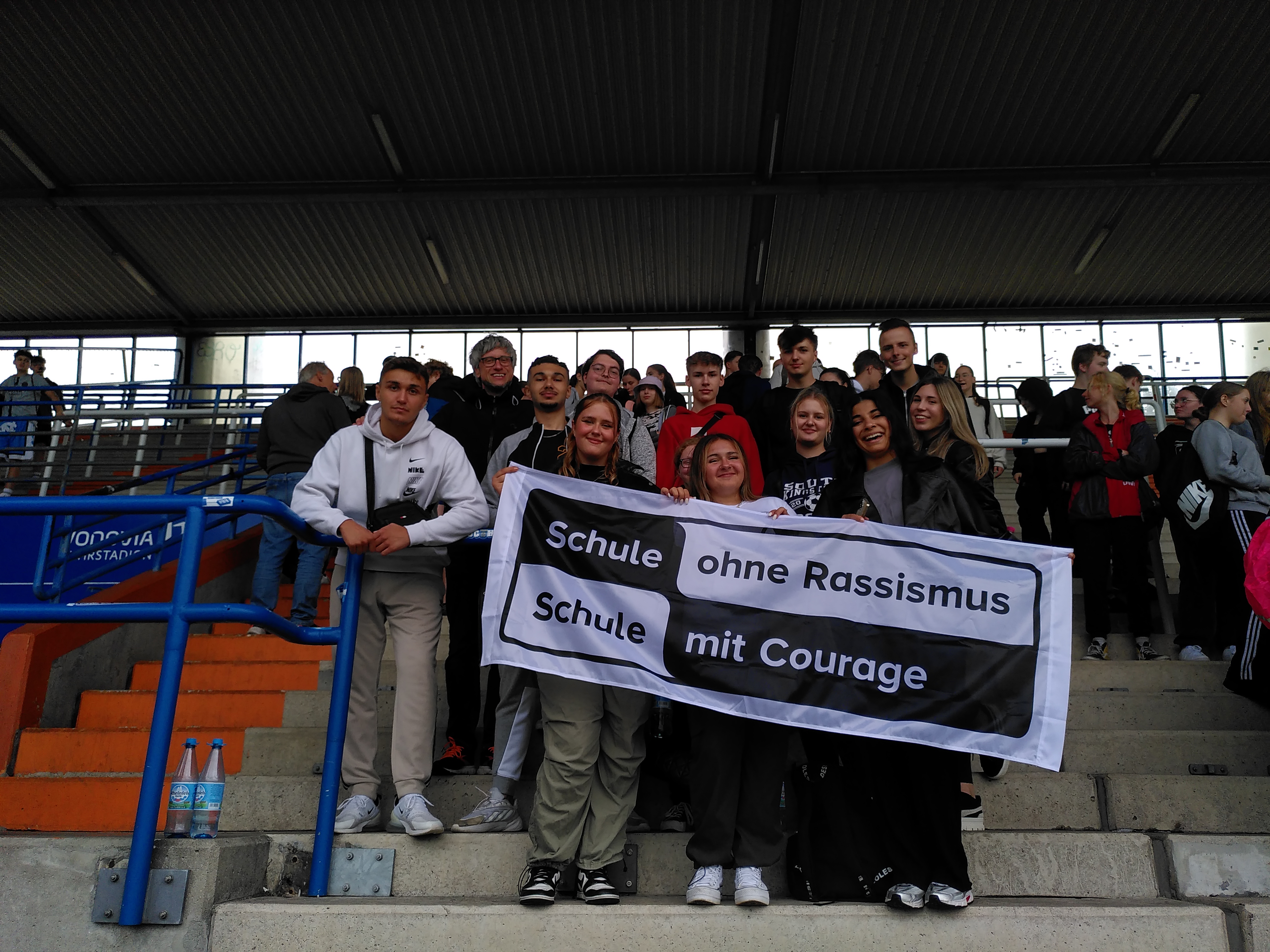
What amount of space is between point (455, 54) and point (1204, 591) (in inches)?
405

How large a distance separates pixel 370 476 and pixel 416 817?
4.31 ft

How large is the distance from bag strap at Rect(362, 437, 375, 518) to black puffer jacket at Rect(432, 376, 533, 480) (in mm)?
1129

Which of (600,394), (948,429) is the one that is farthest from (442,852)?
(948,429)

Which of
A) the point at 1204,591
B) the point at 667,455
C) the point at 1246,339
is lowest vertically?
the point at 1204,591

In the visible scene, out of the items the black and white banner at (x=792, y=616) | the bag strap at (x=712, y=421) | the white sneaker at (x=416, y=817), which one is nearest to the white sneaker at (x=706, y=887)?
the black and white banner at (x=792, y=616)

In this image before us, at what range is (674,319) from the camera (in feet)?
58.3

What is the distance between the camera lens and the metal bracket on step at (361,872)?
3.40 m

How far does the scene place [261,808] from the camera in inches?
157

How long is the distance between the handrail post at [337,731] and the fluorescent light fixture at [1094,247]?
14.7 metres

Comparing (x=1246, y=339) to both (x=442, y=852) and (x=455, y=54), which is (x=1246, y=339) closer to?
(x=455, y=54)

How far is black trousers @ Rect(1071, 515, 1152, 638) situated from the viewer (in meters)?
5.76

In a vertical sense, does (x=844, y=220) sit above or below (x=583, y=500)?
above

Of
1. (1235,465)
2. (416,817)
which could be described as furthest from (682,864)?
(1235,465)

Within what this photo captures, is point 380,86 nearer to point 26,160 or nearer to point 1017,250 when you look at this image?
point 26,160
